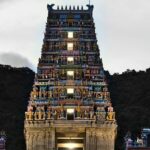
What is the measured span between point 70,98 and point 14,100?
37155 mm

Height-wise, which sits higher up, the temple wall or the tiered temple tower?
the tiered temple tower

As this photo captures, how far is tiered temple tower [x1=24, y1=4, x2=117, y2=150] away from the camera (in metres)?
74.0

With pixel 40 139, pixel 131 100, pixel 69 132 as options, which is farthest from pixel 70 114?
pixel 131 100

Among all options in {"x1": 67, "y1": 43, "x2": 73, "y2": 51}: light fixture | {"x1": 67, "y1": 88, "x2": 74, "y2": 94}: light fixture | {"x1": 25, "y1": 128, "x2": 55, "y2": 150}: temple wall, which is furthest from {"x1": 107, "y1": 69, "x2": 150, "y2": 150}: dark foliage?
{"x1": 25, "y1": 128, "x2": 55, "y2": 150}: temple wall

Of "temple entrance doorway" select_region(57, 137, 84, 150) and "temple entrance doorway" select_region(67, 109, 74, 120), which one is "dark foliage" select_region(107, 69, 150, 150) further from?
"temple entrance doorway" select_region(67, 109, 74, 120)

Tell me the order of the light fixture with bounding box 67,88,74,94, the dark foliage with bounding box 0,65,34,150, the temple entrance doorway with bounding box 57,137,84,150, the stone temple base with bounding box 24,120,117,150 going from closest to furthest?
1. the stone temple base with bounding box 24,120,117,150
2. the temple entrance doorway with bounding box 57,137,84,150
3. the light fixture with bounding box 67,88,74,94
4. the dark foliage with bounding box 0,65,34,150

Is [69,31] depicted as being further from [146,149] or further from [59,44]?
[146,149]

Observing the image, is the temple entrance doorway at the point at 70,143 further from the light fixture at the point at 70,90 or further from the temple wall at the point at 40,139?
the light fixture at the point at 70,90

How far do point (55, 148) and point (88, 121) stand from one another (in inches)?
183

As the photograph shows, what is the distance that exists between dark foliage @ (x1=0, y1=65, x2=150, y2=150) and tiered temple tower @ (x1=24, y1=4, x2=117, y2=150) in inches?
754

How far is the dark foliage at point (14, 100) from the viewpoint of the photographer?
9806 cm

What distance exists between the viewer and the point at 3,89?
11725 cm

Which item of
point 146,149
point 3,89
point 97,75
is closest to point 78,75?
point 97,75

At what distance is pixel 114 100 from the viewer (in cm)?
10981
